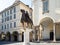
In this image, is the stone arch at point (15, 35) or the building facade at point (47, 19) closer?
the building facade at point (47, 19)

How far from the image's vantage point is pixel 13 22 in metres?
41.3

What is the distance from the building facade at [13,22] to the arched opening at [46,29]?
30.1 ft

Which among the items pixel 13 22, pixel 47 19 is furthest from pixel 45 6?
pixel 13 22

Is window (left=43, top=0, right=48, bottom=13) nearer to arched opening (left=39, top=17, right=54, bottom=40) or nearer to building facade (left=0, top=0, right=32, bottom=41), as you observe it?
arched opening (left=39, top=17, right=54, bottom=40)

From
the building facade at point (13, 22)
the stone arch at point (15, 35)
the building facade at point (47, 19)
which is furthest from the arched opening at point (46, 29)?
the stone arch at point (15, 35)

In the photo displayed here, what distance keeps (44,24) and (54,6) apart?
3818 millimetres

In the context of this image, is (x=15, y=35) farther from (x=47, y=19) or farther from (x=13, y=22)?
(x=47, y=19)

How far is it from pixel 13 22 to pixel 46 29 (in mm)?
15560

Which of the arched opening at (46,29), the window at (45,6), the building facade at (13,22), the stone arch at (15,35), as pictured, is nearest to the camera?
the window at (45,6)

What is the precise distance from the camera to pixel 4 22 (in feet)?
158

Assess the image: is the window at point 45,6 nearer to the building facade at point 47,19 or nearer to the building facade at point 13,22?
the building facade at point 47,19

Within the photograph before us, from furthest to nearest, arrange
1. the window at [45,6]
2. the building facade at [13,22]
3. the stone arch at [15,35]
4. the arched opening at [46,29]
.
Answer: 1. the stone arch at [15,35]
2. the building facade at [13,22]
3. the arched opening at [46,29]
4. the window at [45,6]

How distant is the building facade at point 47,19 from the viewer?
24.1 metres

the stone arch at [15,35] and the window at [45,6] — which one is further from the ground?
the window at [45,6]
